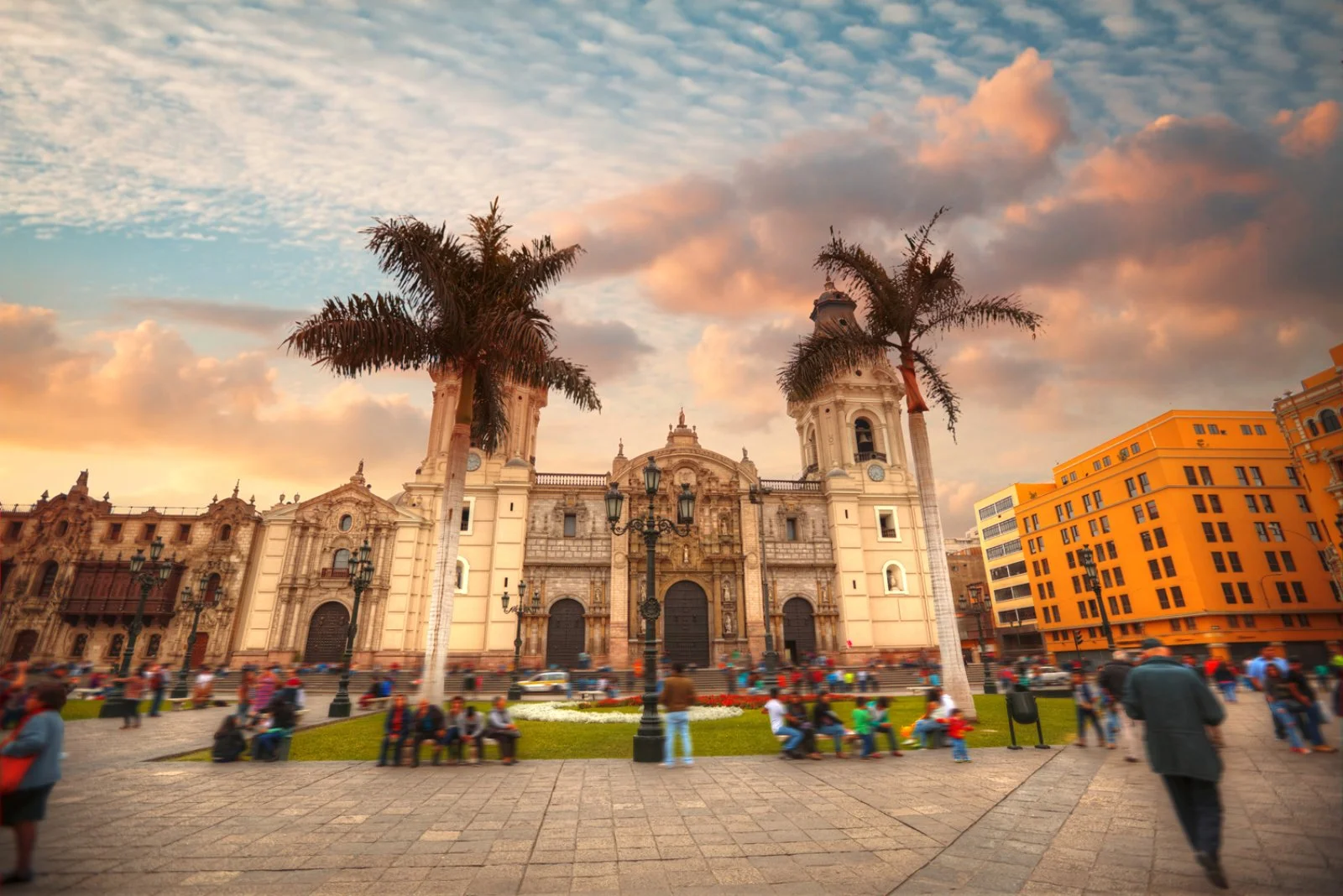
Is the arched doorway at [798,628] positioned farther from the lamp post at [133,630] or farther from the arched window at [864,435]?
the lamp post at [133,630]

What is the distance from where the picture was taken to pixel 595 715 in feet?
63.3

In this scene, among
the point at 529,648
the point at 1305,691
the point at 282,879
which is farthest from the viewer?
the point at 529,648

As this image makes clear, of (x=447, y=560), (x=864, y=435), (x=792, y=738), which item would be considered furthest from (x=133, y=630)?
(x=864, y=435)

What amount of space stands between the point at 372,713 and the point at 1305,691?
23.6 metres

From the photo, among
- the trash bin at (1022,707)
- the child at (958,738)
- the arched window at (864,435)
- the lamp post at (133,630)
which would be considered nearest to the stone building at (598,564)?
the arched window at (864,435)

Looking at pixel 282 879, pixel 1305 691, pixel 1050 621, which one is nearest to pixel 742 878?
pixel 282 879

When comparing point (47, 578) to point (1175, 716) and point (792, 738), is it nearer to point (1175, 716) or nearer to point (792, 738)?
point (792, 738)

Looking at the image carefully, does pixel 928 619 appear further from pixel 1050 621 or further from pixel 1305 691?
pixel 1305 691

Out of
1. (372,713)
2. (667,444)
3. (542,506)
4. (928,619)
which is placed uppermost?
(667,444)

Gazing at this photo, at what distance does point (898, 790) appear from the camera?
8609mm

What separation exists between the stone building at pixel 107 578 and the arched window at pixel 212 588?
0.18 ft

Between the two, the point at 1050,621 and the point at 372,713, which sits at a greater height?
the point at 1050,621

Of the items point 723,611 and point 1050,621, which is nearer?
point 723,611

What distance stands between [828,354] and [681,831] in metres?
14.4
